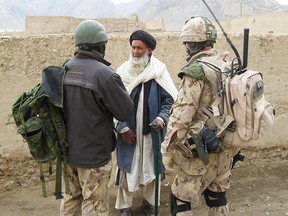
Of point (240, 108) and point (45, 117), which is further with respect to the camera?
point (45, 117)

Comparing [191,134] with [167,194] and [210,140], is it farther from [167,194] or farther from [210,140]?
[167,194]

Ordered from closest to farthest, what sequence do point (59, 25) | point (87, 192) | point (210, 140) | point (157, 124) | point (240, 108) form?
point (240, 108)
point (210, 140)
point (87, 192)
point (157, 124)
point (59, 25)

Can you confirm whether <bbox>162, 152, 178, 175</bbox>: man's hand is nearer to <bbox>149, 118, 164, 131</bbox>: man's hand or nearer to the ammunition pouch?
the ammunition pouch

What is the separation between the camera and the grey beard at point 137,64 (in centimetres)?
393

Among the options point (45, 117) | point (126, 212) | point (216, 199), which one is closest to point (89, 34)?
point (45, 117)

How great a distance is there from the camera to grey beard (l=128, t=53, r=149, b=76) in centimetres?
393

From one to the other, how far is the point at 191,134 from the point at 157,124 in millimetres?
860

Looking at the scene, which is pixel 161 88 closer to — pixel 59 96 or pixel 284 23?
pixel 59 96

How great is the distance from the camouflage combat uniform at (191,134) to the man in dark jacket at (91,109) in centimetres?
40

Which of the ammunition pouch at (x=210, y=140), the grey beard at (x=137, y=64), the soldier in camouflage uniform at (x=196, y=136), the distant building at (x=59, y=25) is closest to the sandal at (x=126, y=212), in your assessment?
the soldier in camouflage uniform at (x=196, y=136)

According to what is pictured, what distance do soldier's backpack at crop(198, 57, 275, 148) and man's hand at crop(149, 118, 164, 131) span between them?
2.94 feet

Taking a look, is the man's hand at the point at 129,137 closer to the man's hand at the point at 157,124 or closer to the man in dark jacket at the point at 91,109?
the man's hand at the point at 157,124

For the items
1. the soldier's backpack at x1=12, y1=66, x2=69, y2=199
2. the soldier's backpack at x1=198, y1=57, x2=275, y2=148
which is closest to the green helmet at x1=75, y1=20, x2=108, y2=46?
the soldier's backpack at x1=12, y1=66, x2=69, y2=199

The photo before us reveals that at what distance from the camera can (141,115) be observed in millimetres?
3914
